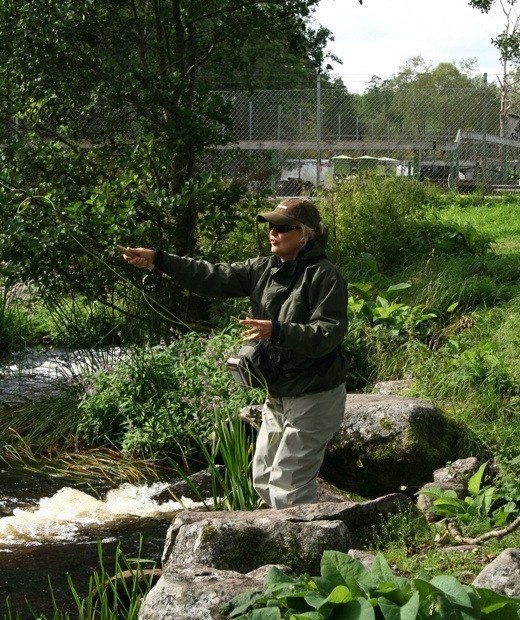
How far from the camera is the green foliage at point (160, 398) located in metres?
7.47

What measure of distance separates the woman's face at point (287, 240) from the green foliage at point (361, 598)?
1.95 m

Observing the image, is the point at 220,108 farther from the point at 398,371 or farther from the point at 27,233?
the point at 398,371

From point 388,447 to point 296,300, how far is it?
1826 mm

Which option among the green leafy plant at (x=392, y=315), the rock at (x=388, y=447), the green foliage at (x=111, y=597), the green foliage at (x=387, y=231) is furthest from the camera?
the green foliage at (x=387, y=231)

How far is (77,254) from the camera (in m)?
9.39

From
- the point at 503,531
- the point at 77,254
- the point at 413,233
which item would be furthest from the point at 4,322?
the point at 503,531

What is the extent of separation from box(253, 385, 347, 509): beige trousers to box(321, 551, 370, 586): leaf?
1578 millimetres

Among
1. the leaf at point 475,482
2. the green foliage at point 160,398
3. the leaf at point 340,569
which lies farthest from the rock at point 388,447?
the leaf at point 340,569

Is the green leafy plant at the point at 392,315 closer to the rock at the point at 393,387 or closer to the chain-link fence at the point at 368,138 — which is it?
the rock at the point at 393,387

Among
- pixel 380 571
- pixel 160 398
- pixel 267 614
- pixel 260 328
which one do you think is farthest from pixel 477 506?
pixel 160 398

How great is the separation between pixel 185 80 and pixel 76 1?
4.09ft

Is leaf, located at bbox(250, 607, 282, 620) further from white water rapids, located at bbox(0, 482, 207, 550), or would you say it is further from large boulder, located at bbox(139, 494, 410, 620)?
white water rapids, located at bbox(0, 482, 207, 550)

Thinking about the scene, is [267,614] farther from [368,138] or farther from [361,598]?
[368,138]

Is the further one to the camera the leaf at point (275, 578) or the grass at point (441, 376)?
the grass at point (441, 376)
